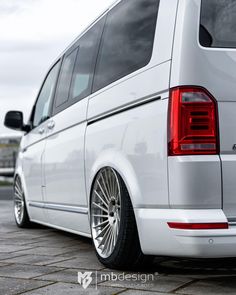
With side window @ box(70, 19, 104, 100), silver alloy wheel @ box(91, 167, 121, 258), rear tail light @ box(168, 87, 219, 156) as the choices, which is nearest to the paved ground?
silver alloy wheel @ box(91, 167, 121, 258)

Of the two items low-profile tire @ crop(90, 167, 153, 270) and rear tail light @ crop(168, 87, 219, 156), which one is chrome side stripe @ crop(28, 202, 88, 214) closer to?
low-profile tire @ crop(90, 167, 153, 270)

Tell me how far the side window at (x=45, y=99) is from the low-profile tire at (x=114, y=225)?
2083 millimetres

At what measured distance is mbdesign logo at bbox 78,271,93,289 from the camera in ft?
12.6

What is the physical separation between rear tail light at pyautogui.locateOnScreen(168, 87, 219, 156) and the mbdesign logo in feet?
3.43

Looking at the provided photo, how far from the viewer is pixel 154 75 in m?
3.83

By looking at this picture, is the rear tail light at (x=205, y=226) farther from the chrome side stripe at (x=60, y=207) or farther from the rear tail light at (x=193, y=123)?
the chrome side stripe at (x=60, y=207)

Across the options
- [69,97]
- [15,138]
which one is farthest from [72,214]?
[15,138]

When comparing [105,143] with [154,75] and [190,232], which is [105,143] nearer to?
[154,75]

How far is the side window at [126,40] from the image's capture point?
4094 mm

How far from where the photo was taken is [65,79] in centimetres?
609

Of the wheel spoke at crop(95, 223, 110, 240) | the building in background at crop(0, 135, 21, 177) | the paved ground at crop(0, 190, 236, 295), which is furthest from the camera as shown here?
the building in background at crop(0, 135, 21, 177)

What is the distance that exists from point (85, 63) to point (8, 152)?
1265 inches

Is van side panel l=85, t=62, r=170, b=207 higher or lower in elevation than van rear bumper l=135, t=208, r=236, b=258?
higher

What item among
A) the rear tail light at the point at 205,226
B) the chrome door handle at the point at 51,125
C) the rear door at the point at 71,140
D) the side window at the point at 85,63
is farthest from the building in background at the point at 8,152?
the rear tail light at the point at 205,226
